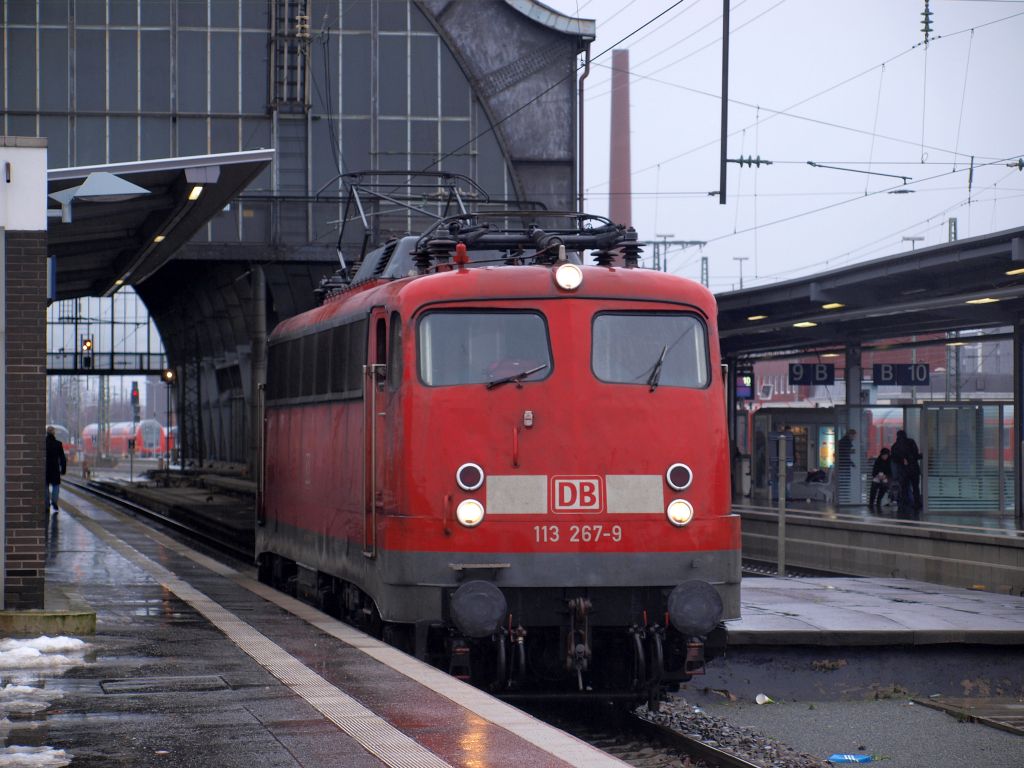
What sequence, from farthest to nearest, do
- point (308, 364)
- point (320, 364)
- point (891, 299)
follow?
point (891, 299) → point (308, 364) → point (320, 364)

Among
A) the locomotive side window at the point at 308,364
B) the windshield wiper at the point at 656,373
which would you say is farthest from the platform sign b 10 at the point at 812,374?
the windshield wiper at the point at 656,373

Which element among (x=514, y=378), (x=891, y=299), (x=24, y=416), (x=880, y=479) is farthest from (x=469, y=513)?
(x=880, y=479)

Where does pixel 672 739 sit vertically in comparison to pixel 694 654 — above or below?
below

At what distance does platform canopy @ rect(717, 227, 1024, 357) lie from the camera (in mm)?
20844

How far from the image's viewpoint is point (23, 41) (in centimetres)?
4241

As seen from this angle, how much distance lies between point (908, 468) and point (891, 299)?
4.95 m

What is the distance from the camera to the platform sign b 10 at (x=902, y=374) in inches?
→ 1319

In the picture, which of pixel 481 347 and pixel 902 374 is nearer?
pixel 481 347

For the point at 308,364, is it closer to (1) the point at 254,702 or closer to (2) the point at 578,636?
(2) the point at 578,636

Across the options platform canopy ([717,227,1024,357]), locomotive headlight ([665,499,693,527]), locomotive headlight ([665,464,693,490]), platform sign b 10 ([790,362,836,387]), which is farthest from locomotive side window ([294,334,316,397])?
platform sign b 10 ([790,362,836,387])

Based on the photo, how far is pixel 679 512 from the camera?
10133 mm

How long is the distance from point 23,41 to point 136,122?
3842 millimetres

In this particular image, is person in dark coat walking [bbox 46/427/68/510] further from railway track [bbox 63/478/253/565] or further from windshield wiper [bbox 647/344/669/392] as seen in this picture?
windshield wiper [bbox 647/344/669/392]

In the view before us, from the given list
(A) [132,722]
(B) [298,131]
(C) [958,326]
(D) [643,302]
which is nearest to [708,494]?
(D) [643,302]
